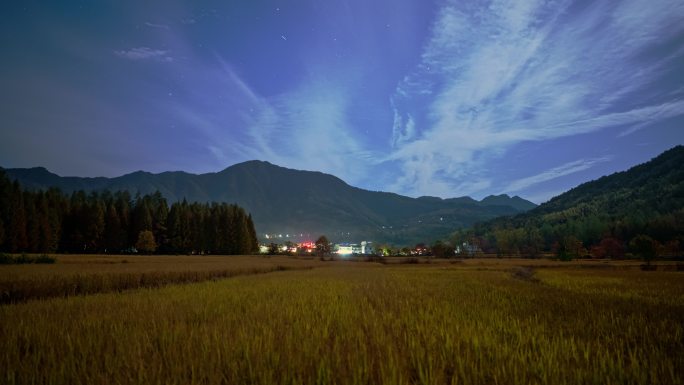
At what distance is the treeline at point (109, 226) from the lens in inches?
2279

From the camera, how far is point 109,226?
75688mm

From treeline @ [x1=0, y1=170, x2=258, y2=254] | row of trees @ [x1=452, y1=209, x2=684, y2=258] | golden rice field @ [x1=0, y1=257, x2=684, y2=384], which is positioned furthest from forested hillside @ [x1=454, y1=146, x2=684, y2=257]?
treeline @ [x1=0, y1=170, x2=258, y2=254]

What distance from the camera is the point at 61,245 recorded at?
7300 centimetres

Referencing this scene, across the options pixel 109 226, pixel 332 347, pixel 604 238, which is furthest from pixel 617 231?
pixel 109 226

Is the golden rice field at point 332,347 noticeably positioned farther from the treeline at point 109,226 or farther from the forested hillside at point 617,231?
the forested hillside at point 617,231

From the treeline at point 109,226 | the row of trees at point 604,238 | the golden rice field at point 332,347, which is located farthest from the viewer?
the row of trees at point 604,238

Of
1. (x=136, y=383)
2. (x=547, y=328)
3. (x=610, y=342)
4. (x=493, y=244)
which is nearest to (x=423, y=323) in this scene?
(x=547, y=328)

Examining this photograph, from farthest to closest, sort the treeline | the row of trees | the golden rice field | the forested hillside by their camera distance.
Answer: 1. the forested hillside
2. the row of trees
3. the treeline
4. the golden rice field

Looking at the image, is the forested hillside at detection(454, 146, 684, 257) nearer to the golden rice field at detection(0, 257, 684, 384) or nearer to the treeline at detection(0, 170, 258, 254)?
the golden rice field at detection(0, 257, 684, 384)

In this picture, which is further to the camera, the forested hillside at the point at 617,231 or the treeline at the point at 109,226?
the forested hillside at the point at 617,231

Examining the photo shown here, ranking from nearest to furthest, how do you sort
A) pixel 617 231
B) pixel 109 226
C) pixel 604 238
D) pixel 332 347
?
pixel 332 347 < pixel 109 226 < pixel 604 238 < pixel 617 231

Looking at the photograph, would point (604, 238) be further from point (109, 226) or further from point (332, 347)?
point (109, 226)

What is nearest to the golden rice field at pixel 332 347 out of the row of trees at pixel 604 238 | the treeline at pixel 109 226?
the treeline at pixel 109 226

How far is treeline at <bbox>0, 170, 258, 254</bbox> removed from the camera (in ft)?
190
